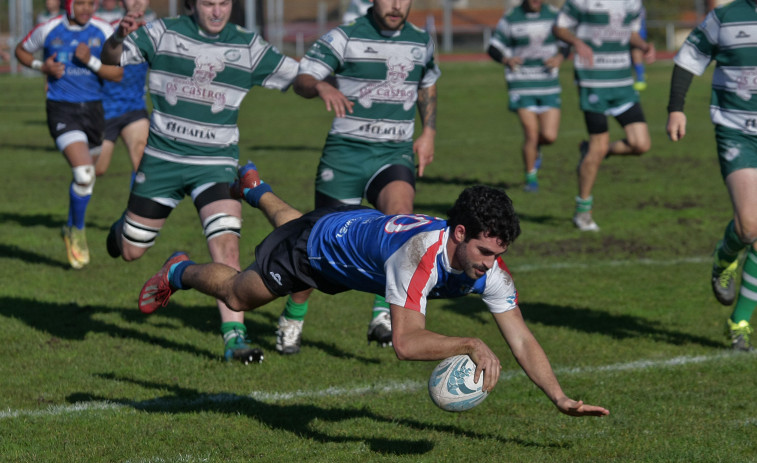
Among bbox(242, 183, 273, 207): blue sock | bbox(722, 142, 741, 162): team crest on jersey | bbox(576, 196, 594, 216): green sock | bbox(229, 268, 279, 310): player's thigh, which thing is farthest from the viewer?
bbox(576, 196, 594, 216): green sock

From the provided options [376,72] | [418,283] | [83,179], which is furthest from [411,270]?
[83,179]

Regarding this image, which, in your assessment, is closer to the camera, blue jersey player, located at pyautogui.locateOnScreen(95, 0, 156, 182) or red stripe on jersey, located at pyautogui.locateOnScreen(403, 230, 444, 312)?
red stripe on jersey, located at pyautogui.locateOnScreen(403, 230, 444, 312)

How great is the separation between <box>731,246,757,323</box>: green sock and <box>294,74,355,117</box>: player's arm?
2.94 metres

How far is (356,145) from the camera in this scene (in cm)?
792

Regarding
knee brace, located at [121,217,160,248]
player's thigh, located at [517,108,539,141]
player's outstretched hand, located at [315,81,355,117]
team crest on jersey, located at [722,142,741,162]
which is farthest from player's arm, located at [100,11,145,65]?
player's thigh, located at [517,108,539,141]

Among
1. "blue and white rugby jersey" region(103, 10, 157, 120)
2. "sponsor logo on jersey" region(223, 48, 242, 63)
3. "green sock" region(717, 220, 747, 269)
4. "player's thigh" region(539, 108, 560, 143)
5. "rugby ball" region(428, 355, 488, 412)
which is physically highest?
"sponsor logo on jersey" region(223, 48, 242, 63)

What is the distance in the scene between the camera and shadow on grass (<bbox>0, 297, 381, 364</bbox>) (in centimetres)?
757

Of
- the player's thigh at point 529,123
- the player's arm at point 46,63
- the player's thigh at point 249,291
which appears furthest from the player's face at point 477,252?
the player's thigh at point 529,123

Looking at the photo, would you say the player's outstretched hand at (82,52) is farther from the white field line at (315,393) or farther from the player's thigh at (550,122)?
the player's thigh at (550,122)

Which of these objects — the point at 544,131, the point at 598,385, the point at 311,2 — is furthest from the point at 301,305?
the point at 311,2

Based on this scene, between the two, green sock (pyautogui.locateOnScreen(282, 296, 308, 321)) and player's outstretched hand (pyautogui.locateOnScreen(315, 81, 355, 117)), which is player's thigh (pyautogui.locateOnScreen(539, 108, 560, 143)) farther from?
player's outstretched hand (pyautogui.locateOnScreen(315, 81, 355, 117))

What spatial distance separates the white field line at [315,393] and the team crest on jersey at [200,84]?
2.12m

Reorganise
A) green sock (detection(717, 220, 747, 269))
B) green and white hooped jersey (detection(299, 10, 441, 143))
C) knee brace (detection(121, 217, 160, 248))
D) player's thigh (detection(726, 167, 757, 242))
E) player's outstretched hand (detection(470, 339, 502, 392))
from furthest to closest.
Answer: green and white hooped jersey (detection(299, 10, 441, 143)), knee brace (detection(121, 217, 160, 248)), green sock (detection(717, 220, 747, 269)), player's thigh (detection(726, 167, 757, 242)), player's outstretched hand (detection(470, 339, 502, 392))

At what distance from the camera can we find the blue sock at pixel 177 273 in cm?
665
